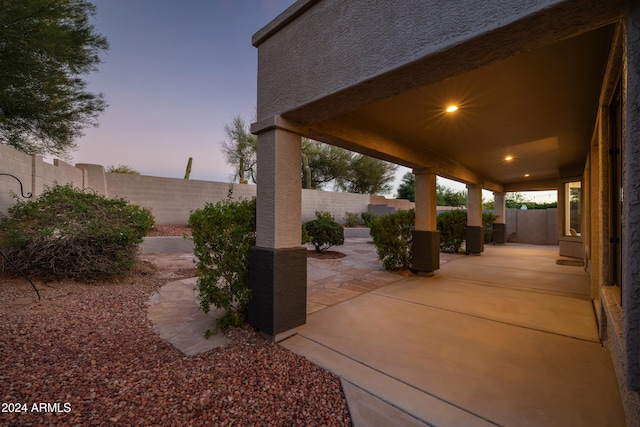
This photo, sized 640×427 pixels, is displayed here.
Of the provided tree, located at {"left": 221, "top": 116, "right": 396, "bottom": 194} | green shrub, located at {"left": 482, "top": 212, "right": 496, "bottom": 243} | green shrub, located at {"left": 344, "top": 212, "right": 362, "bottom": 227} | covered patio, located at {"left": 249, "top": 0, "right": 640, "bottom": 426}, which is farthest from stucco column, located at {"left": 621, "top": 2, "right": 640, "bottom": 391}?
tree, located at {"left": 221, "top": 116, "right": 396, "bottom": 194}

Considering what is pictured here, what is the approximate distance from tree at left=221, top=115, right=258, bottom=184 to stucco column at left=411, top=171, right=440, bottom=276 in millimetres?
13850

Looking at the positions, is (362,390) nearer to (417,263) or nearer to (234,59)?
(417,263)

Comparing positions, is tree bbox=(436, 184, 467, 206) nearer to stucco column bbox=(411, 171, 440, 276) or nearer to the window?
the window

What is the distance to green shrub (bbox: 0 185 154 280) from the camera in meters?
4.23

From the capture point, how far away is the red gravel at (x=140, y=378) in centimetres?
177

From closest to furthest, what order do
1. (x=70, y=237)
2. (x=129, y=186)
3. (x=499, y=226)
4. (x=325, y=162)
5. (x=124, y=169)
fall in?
1. (x=70, y=237)
2. (x=129, y=186)
3. (x=499, y=226)
4. (x=124, y=169)
5. (x=325, y=162)

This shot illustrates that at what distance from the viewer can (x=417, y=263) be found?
20.1ft

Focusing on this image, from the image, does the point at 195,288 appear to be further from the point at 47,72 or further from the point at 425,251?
the point at 47,72

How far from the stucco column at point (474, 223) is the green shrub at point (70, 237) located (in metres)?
9.84

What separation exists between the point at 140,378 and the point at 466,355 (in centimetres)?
291

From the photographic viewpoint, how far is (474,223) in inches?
381

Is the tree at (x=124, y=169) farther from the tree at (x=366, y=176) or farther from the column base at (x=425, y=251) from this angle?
the tree at (x=366, y=176)

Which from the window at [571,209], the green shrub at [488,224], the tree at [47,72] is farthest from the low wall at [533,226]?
the tree at [47,72]

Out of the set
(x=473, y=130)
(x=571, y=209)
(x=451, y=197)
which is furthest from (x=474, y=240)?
(x=451, y=197)
